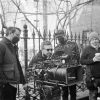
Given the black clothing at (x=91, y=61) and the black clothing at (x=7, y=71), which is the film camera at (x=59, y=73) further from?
the black clothing at (x=7, y=71)

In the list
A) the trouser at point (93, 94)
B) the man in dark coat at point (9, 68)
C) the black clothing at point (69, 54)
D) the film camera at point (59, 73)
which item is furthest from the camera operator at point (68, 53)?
the man in dark coat at point (9, 68)

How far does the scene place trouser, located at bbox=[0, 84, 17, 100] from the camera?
4.02 metres

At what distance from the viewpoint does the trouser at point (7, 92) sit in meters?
4.02

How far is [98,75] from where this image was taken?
4566mm

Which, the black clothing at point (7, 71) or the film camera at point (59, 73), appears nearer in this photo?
the black clothing at point (7, 71)

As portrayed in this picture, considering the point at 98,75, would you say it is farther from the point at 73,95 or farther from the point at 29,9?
the point at 29,9

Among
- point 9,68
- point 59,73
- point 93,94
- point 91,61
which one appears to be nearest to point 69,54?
point 91,61

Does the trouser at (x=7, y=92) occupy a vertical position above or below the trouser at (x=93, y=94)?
above

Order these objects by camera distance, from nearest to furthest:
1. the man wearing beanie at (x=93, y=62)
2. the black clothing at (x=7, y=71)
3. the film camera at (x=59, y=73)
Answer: the black clothing at (x=7, y=71) → the film camera at (x=59, y=73) → the man wearing beanie at (x=93, y=62)

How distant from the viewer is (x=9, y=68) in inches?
157

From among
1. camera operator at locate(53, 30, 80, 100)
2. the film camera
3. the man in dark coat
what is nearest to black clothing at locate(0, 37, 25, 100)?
the man in dark coat

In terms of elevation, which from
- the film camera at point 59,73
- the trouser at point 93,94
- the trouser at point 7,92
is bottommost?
the trouser at point 93,94

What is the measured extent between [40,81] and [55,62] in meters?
0.51

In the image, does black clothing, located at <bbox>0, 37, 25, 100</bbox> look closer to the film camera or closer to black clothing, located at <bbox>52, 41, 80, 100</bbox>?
the film camera
